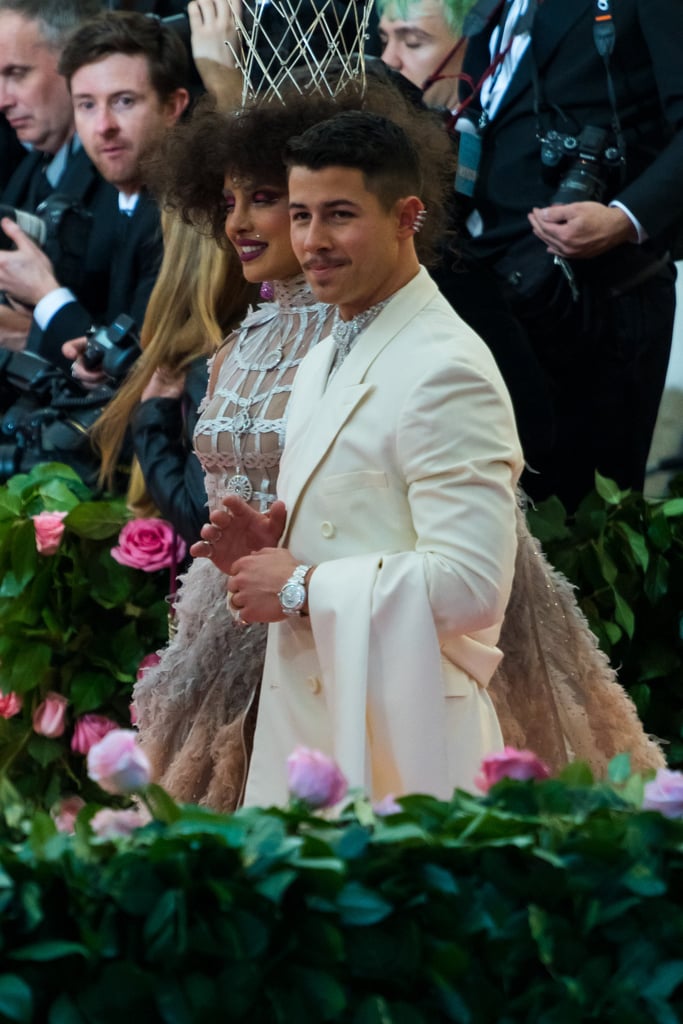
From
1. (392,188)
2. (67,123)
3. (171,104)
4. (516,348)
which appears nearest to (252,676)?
(392,188)

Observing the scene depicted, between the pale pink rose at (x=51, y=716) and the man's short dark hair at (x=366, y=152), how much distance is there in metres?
1.53

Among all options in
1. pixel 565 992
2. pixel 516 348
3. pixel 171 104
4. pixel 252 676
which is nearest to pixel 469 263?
pixel 516 348

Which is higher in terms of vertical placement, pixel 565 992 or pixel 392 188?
pixel 392 188

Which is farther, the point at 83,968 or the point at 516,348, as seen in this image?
the point at 516,348

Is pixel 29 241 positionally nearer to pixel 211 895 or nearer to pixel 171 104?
pixel 171 104

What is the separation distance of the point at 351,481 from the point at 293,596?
0.17 meters

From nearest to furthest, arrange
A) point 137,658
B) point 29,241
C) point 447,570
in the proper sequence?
1. point 447,570
2. point 137,658
3. point 29,241

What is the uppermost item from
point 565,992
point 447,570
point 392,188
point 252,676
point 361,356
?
point 392,188

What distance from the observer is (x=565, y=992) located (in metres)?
1.46

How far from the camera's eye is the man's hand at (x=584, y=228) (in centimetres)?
366

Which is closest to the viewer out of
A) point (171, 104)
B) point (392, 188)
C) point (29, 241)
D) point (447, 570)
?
point (447, 570)

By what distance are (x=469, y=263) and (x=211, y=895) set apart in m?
2.36

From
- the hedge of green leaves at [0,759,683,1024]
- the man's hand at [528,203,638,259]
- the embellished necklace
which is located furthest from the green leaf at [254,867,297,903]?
the man's hand at [528,203,638,259]

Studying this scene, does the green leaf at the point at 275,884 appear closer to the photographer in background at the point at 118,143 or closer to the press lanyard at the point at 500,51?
the press lanyard at the point at 500,51
